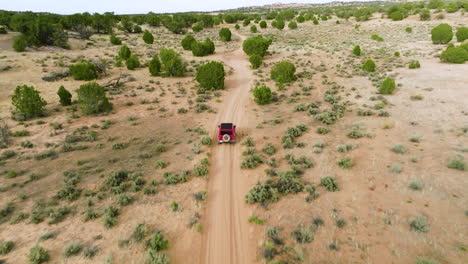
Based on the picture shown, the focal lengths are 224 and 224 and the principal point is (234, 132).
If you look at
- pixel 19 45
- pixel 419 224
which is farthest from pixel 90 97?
pixel 19 45

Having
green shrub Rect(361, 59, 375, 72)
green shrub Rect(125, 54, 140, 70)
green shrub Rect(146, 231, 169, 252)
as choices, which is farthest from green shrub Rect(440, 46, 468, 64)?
green shrub Rect(125, 54, 140, 70)

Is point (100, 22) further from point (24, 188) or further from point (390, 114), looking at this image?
point (390, 114)

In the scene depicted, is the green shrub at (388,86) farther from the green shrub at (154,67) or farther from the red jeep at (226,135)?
the green shrub at (154,67)

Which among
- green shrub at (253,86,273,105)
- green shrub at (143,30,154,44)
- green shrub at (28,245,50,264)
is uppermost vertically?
green shrub at (143,30,154,44)

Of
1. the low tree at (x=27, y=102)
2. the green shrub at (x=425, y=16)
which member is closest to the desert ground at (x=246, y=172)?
the low tree at (x=27, y=102)

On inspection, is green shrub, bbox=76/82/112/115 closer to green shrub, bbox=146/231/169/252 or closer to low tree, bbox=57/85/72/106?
low tree, bbox=57/85/72/106

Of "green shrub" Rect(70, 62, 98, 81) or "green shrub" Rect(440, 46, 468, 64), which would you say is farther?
"green shrub" Rect(440, 46, 468, 64)
